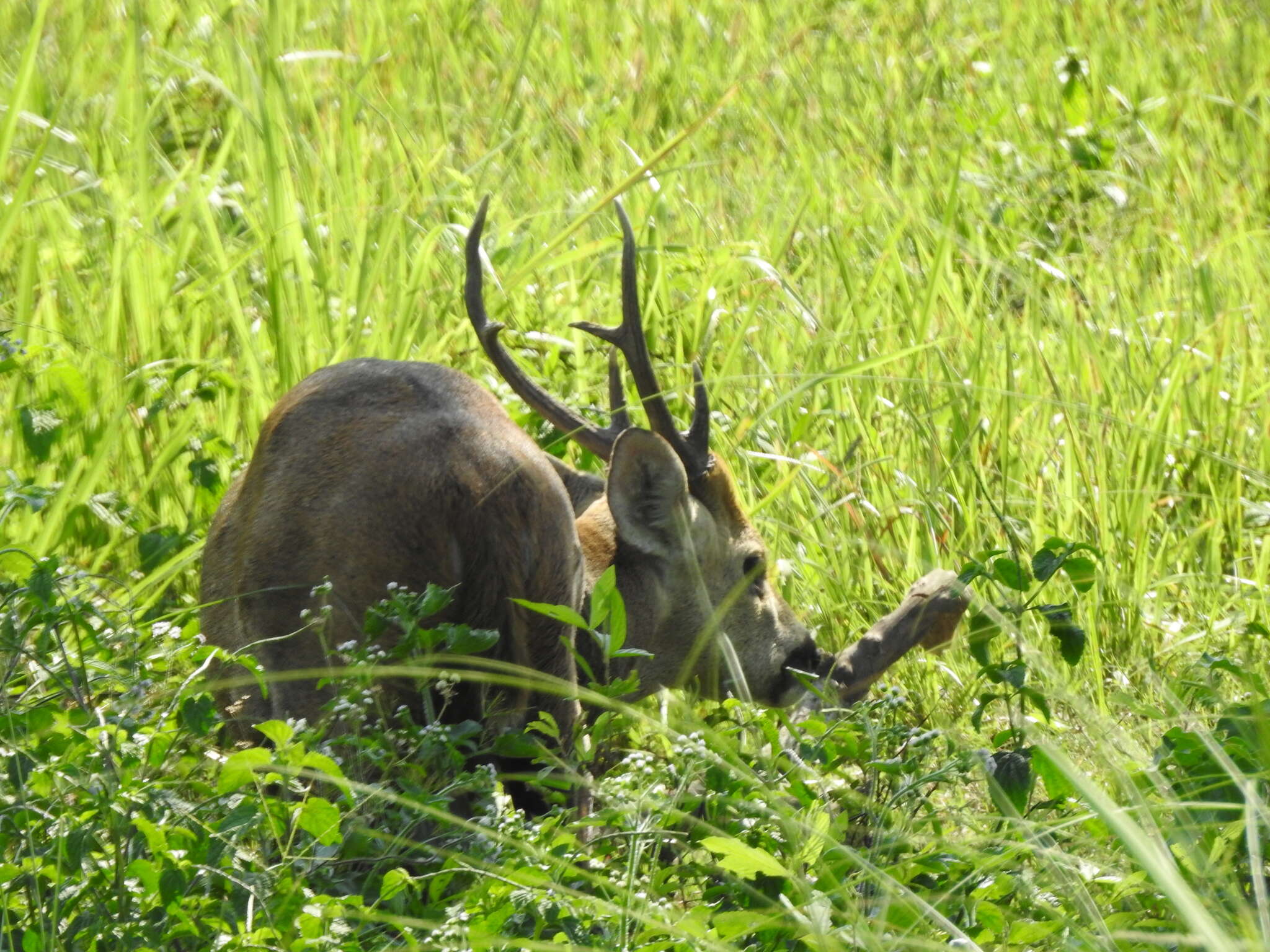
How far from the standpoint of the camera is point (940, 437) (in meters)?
4.91

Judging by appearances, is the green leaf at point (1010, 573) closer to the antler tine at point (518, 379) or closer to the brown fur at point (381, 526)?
the brown fur at point (381, 526)

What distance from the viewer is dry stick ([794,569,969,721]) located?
3.97 m

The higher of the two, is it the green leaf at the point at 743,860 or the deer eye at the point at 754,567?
the green leaf at the point at 743,860

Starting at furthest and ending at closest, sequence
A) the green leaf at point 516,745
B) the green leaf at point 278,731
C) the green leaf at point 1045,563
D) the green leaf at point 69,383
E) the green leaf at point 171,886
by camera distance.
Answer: the green leaf at point 69,383, the green leaf at point 1045,563, the green leaf at point 516,745, the green leaf at point 278,731, the green leaf at point 171,886

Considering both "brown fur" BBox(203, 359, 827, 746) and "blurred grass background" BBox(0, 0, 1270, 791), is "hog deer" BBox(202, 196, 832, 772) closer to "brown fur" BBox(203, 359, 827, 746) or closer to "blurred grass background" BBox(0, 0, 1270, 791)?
"brown fur" BBox(203, 359, 827, 746)

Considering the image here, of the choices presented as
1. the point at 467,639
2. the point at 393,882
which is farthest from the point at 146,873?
the point at 467,639

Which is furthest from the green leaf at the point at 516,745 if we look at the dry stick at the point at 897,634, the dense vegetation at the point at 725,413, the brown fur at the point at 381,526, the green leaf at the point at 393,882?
the dry stick at the point at 897,634

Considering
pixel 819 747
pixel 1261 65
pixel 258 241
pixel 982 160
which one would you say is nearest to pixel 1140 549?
pixel 819 747

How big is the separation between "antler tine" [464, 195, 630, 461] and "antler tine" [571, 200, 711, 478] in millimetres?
95

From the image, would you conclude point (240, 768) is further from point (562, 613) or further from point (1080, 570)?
point (1080, 570)

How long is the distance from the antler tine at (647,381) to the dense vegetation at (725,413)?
336mm

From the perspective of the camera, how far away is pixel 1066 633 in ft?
9.91

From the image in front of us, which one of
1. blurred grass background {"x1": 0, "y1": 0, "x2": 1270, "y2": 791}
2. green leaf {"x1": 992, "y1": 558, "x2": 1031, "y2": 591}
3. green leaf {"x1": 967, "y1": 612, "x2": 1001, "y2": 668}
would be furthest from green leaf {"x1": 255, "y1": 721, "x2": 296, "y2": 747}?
green leaf {"x1": 992, "y1": 558, "x2": 1031, "y2": 591}

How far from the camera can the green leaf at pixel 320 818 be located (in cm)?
238
